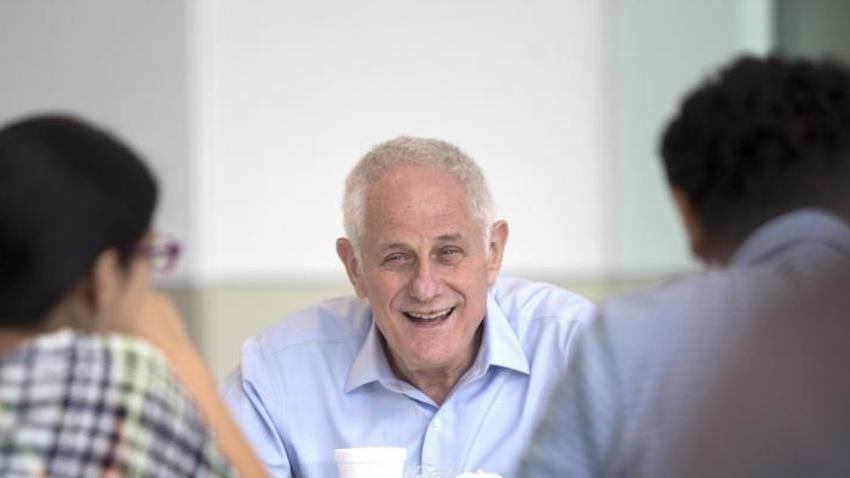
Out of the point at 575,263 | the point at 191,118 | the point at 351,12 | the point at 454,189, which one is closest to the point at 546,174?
the point at 575,263

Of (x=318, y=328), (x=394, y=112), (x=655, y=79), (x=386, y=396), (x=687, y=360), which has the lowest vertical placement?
(x=386, y=396)

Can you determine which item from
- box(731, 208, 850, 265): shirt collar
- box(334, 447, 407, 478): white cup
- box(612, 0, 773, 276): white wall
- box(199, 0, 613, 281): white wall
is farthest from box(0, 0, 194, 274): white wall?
box(731, 208, 850, 265): shirt collar

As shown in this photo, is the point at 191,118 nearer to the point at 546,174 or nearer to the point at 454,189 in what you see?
the point at 546,174

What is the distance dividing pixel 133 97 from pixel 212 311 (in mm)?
742

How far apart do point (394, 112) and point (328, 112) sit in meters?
0.22

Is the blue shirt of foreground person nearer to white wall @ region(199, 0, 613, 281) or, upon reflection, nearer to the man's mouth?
the man's mouth

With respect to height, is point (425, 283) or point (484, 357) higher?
point (425, 283)

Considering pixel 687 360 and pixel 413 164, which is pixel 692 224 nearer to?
pixel 687 360

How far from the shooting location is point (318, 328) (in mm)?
3281

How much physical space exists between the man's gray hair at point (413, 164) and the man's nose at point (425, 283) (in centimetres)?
15

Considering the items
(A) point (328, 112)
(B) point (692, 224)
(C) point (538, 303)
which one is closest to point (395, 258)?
(C) point (538, 303)

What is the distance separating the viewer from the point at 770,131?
6.09 ft

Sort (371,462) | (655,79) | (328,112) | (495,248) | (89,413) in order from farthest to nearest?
(328,112) < (655,79) < (495,248) < (371,462) < (89,413)

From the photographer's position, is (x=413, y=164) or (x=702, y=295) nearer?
(x=702, y=295)
